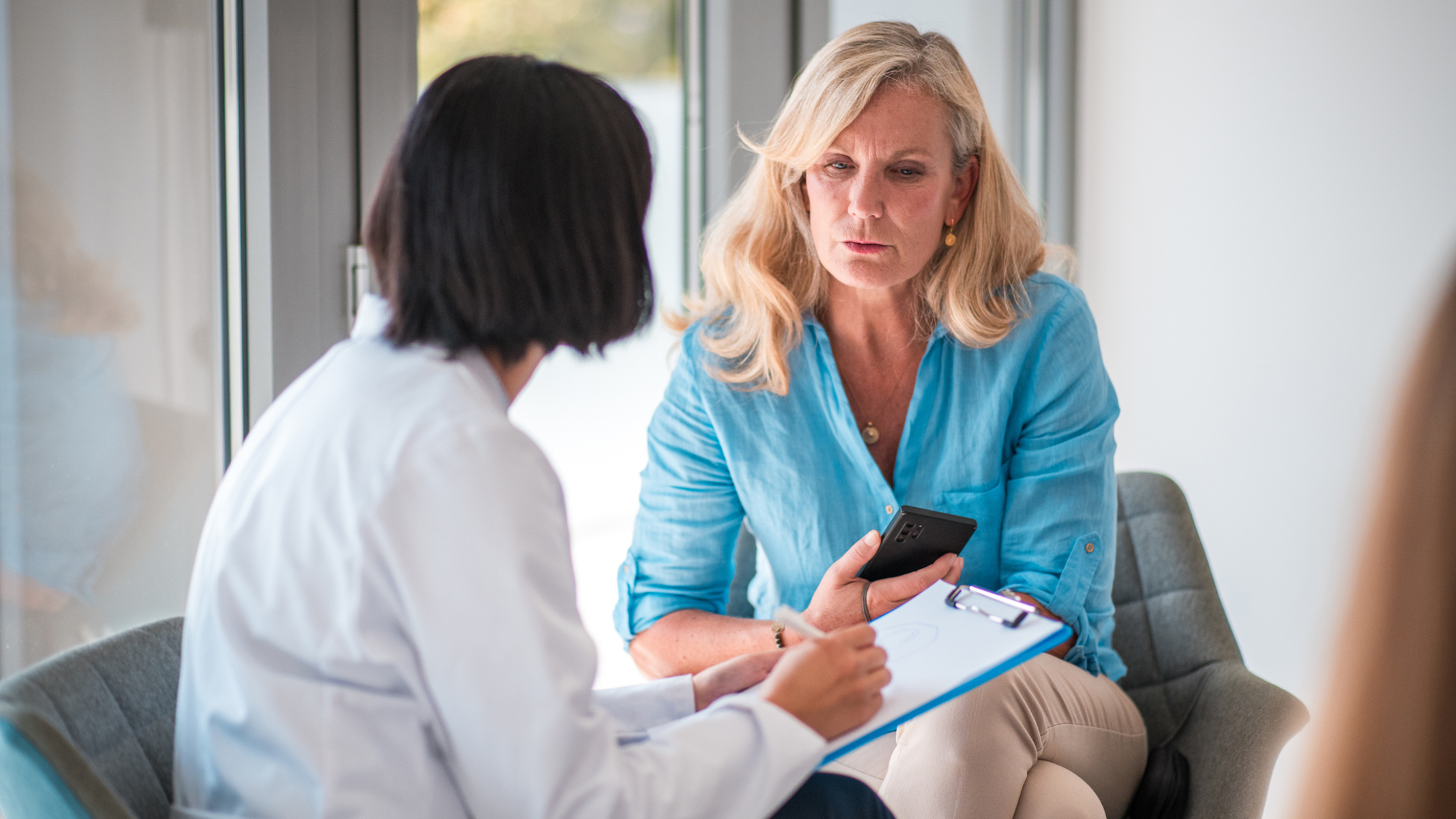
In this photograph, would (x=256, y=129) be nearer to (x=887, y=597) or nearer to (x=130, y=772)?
(x=130, y=772)

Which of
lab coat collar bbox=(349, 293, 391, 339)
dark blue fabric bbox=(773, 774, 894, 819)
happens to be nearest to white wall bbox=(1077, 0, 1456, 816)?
dark blue fabric bbox=(773, 774, 894, 819)

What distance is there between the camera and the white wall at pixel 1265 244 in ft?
6.48

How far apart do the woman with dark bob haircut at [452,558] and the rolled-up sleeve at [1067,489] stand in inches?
22.7

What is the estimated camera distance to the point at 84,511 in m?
1.34

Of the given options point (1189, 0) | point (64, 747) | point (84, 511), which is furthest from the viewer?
point (1189, 0)

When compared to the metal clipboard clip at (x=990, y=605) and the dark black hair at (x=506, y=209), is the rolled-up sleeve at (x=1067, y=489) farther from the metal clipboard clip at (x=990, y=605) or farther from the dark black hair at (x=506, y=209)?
the dark black hair at (x=506, y=209)

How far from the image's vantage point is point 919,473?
4.73ft

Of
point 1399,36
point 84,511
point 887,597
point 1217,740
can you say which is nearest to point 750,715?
point 887,597

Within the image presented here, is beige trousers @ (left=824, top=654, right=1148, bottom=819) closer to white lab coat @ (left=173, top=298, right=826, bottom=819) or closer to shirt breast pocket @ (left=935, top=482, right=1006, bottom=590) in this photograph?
shirt breast pocket @ (left=935, top=482, right=1006, bottom=590)

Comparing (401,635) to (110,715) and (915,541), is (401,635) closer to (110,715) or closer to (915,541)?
(110,715)

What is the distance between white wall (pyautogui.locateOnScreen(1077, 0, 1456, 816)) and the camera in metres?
1.97

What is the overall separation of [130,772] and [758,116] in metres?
1.77

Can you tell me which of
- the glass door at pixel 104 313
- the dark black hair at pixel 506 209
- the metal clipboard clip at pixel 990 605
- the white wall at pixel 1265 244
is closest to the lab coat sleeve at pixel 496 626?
the dark black hair at pixel 506 209

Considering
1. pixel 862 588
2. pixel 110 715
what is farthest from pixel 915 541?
pixel 110 715
